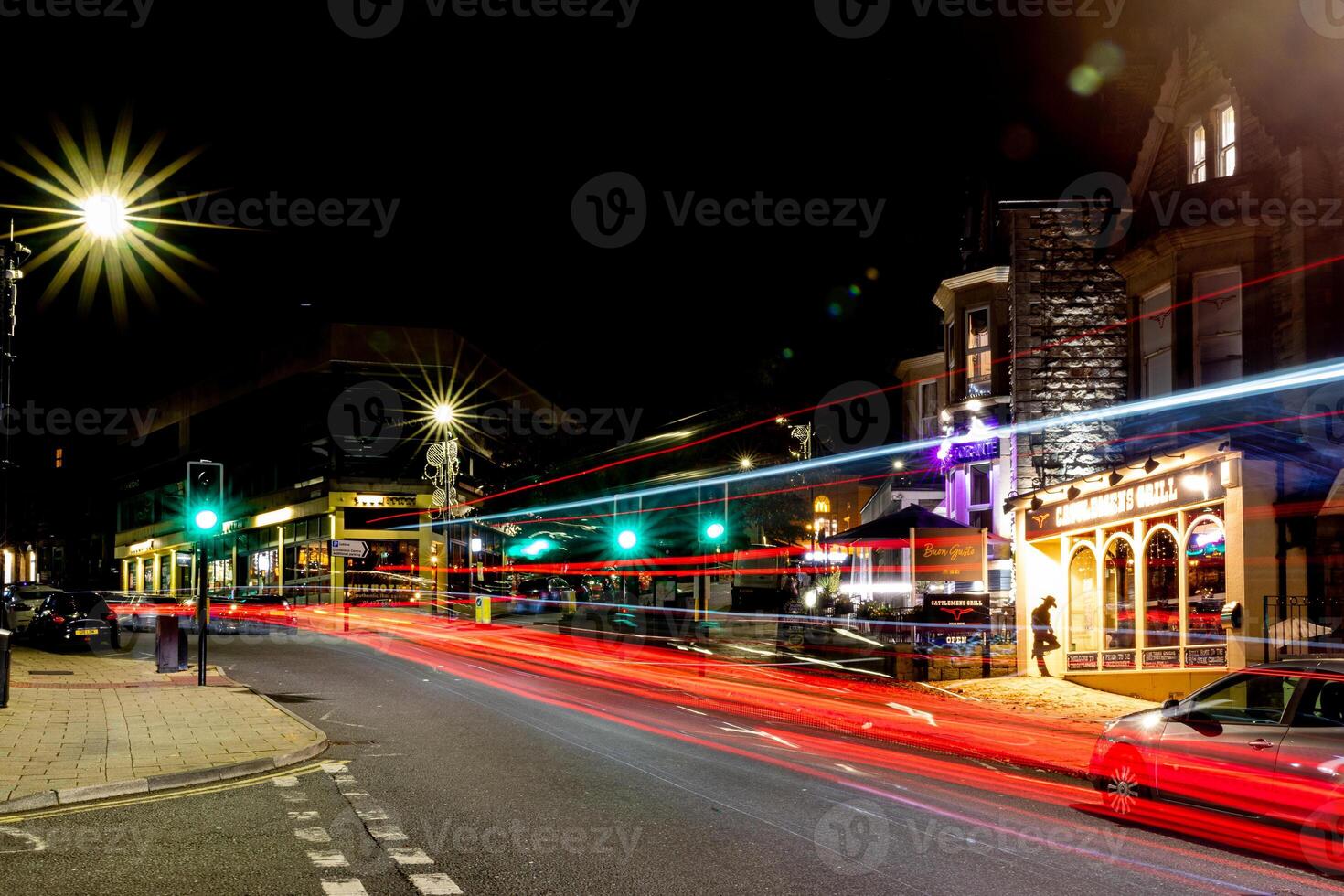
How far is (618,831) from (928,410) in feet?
121

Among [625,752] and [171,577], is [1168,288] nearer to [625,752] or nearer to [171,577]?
[625,752]

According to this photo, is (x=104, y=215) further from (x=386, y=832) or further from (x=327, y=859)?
(x=327, y=859)

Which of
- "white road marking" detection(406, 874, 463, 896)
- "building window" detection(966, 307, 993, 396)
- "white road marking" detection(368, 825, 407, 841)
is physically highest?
"building window" detection(966, 307, 993, 396)

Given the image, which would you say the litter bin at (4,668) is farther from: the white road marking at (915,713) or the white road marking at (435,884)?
the white road marking at (915,713)

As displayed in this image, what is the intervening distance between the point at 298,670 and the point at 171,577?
61.2 m

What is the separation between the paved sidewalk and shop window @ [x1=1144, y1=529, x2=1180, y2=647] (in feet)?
42.5

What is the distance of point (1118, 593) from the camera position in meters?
20.2

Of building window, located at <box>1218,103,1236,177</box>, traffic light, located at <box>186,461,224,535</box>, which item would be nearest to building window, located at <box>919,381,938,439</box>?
building window, located at <box>1218,103,1236,177</box>

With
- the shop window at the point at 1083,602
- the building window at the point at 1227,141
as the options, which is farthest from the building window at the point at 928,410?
the building window at the point at 1227,141

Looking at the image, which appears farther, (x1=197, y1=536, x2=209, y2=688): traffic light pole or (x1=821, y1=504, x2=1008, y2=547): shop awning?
(x1=821, y1=504, x2=1008, y2=547): shop awning

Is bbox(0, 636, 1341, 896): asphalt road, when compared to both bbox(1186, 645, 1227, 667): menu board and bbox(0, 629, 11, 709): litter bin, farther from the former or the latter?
bbox(1186, 645, 1227, 667): menu board

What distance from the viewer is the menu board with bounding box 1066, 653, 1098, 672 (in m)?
20.2

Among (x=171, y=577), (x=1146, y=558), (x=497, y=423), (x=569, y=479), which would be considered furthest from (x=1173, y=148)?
(x=171, y=577)

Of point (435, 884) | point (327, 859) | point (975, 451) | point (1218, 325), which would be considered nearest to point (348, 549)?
point (975, 451)
